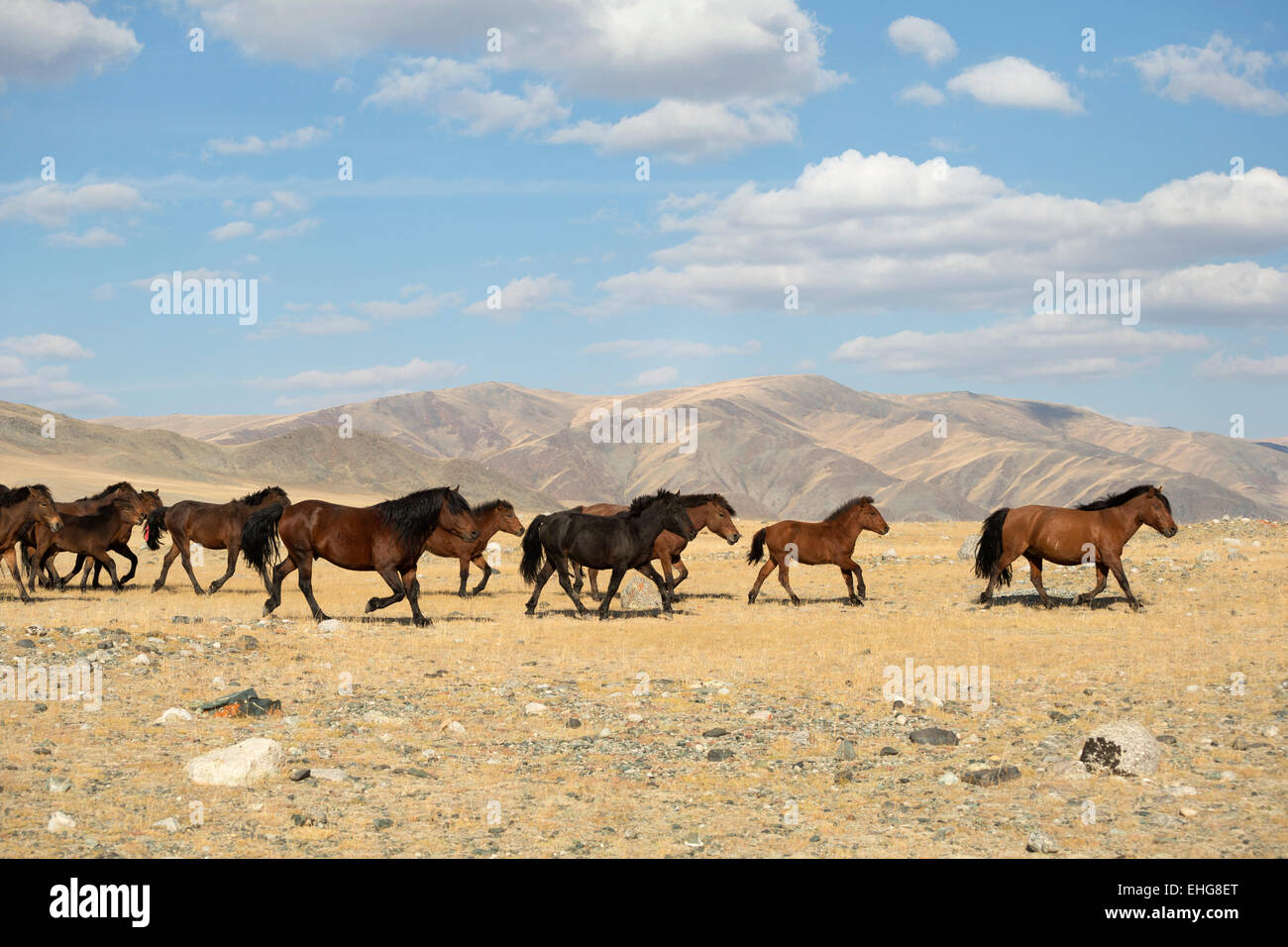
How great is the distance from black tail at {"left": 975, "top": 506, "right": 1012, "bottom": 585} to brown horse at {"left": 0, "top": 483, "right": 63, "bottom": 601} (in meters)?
17.9

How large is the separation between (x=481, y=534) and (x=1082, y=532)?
1249 cm

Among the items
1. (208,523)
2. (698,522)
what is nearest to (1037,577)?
(698,522)

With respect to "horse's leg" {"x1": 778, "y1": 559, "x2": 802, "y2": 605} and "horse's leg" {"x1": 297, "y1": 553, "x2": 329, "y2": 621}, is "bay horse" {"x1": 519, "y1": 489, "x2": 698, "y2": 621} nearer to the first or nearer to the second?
"horse's leg" {"x1": 778, "y1": 559, "x2": 802, "y2": 605}

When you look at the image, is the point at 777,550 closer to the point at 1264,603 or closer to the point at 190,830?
the point at 1264,603

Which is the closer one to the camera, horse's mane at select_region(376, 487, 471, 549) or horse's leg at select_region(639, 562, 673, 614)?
horse's mane at select_region(376, 487, 471, 549)

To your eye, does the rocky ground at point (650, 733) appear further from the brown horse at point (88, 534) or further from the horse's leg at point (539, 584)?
the brown horse at point (88, 534)

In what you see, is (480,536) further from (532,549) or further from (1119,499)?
(1119,499)

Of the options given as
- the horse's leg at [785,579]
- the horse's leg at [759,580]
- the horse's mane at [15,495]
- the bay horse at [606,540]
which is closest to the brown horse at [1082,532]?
the horse's leg at [785,579]

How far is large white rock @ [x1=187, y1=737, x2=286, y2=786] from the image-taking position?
9203 mm

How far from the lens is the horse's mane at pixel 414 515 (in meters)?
19.5

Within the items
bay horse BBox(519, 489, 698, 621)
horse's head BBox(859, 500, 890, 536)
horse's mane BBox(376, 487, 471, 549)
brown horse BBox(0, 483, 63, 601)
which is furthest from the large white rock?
horse's head BBox(859, 500, 890, 536)

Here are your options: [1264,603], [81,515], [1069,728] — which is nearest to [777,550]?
[1264,603]

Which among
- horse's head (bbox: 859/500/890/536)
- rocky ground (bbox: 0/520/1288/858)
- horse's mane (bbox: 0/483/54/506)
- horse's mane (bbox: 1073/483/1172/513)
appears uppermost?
horse's mane (bbox: 0/483/54/506)
